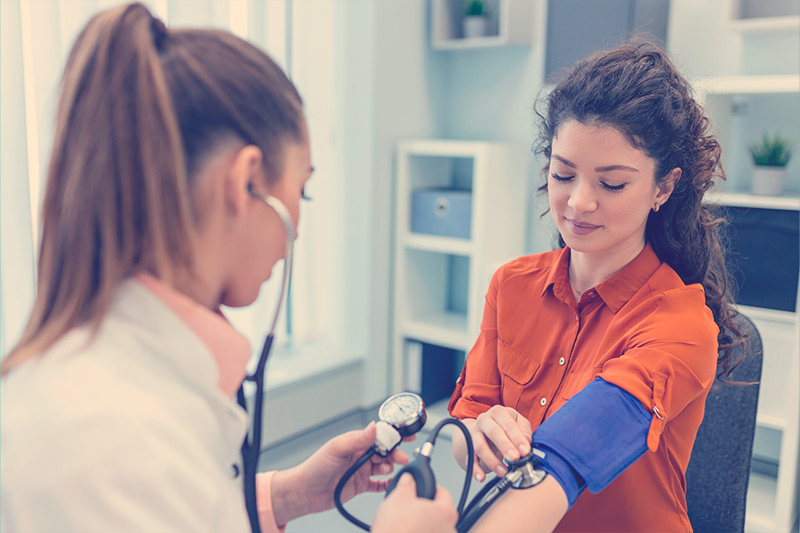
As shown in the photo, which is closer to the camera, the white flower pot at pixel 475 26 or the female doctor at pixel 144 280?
the female doctor at pixel 144 280

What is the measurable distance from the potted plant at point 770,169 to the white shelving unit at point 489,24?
954 mm

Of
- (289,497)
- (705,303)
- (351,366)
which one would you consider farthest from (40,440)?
(351,366)

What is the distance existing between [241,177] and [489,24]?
7.55 feet

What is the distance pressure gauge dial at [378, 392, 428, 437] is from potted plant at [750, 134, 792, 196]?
1625 millimetres

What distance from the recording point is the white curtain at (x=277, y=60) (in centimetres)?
168

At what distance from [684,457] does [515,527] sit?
37cm

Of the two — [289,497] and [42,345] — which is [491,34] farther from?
[42,345]

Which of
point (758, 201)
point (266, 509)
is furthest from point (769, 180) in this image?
point (266, 509)

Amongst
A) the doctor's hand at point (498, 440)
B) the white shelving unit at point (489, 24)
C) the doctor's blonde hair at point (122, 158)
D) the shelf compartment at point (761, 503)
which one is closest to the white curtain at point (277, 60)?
the white shelving unit at point (489, 24)

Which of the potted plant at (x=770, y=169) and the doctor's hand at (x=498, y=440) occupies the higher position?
the potted plant at (x=770, y=169)

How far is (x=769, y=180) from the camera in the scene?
2.03 metres

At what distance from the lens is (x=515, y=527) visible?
0.79 m

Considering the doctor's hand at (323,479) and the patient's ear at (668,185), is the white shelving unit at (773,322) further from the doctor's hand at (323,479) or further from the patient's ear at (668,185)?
the doctor's hand at (323,479)

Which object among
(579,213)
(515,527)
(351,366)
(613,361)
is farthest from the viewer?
(351,366)
